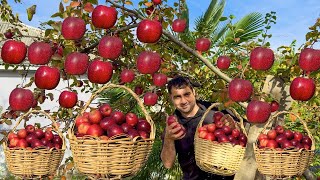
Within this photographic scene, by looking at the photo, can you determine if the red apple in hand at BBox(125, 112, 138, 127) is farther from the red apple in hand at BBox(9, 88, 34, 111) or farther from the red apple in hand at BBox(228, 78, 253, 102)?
the red apple in hand at BBox(9, 88, 34, 111)

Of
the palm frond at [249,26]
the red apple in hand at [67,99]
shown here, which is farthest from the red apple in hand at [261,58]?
the palm frond at [249,26]

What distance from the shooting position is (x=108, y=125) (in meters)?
2.23

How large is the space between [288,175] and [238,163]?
0.37 metres

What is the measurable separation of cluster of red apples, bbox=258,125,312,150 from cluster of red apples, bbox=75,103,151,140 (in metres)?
0.69

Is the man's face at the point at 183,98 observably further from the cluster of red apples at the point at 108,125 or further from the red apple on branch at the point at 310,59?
the red apple on branch at the point at 310,59

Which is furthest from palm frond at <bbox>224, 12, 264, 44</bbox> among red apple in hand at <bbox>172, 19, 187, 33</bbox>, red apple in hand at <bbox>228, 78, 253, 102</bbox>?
red apple in hand at <bbox>228, 78, 253, 102</bbox>

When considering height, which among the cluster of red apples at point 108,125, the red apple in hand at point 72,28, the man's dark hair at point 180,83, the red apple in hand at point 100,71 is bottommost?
the cluster of red apples at point 108,125

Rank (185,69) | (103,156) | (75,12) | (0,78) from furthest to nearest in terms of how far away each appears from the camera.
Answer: (0,78) → (185,69) → (75,12) → (103,156)

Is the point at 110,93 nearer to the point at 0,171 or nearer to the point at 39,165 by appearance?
the point at 39,165

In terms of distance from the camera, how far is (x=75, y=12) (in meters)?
2.75

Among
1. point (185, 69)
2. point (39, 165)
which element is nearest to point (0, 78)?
point (185, 69)

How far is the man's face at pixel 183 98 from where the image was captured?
3.18m

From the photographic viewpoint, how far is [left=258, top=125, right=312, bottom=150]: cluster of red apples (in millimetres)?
2605

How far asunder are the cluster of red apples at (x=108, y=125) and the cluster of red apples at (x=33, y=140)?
595 millimetres
